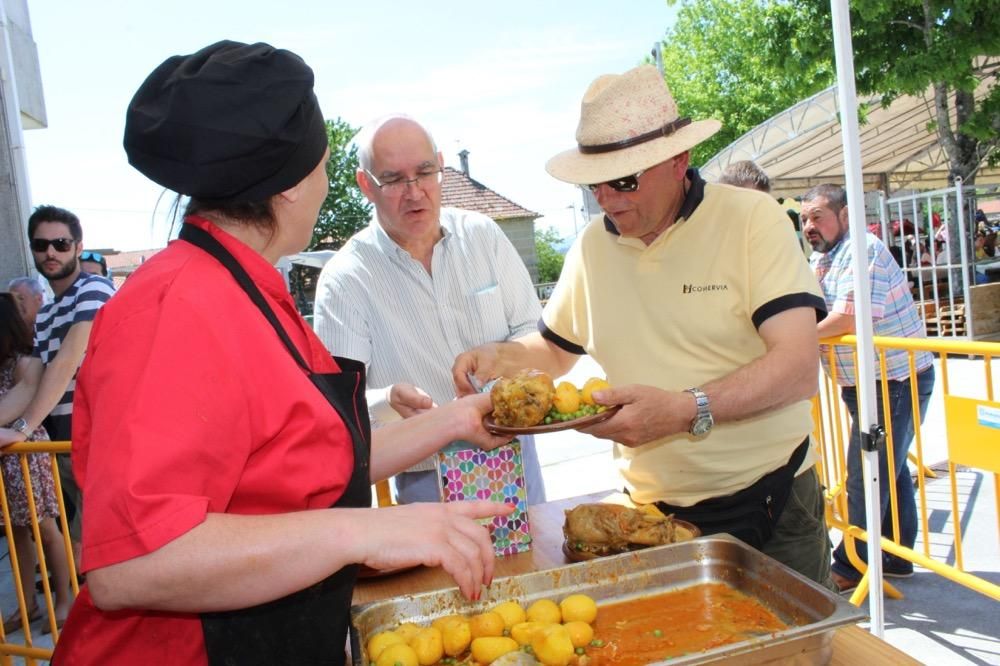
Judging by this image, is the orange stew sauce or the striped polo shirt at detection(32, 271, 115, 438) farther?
the striped polo shirt at detection(32, 271, 115, 438)

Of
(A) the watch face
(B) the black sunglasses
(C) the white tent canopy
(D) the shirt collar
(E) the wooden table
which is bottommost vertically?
(E) the wooden table

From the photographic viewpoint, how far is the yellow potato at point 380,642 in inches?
61.1

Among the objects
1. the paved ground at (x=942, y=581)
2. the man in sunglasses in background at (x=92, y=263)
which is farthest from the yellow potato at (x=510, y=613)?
the man in sunglasses in background at (x=92, y=263)

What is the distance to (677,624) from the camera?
5.51 ft

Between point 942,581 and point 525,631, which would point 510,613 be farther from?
point 942,581

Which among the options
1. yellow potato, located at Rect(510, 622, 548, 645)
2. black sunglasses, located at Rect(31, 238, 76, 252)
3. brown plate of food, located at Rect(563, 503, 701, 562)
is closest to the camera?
yellow potato, located at Rect(510, 622, 548, 645)

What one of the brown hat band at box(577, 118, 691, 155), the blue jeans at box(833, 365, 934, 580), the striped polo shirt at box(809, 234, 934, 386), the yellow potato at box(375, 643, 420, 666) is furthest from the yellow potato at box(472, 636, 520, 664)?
the striped polo shirt at box(809, 234, 934, 386)

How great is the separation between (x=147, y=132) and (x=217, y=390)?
1.52 feet

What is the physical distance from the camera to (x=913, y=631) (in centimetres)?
411

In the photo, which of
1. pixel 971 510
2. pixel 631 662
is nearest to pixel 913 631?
pixel 971 510

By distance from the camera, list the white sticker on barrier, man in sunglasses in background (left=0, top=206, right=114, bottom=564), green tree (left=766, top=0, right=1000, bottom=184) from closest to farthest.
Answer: the white sticker on barrier
man in sunglasses in background (left=0, top=206, right=114, bottom=564)
green tree (left=766, top=0, right=1000, bottom=184)

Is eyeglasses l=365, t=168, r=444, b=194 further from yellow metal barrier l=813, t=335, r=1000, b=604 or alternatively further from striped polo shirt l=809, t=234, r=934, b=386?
striped polo shirt l=809, t=234, r=934, b=386

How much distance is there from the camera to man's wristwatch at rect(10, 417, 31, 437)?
15.4 feet

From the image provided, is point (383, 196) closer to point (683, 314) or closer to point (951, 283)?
point (683, 314)
